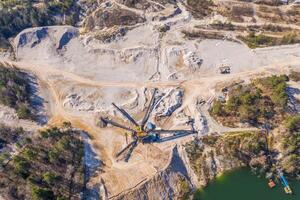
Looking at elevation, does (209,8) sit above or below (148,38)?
above

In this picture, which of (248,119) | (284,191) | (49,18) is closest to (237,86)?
(248,119)

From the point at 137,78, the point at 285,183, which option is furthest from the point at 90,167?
the point at 285,183

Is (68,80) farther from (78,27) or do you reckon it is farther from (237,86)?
(237,86)

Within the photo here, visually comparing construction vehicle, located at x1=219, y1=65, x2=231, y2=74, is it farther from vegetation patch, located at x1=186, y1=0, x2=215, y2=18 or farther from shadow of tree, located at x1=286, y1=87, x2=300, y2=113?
vegetation patch, located at x1=186, y1=0, x2=215, y2=18

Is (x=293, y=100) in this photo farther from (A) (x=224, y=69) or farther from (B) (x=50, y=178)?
(B) (x=50, y=178)

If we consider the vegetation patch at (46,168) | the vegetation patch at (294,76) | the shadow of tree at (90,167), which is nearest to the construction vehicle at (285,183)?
the vegetation patch at (294,76)

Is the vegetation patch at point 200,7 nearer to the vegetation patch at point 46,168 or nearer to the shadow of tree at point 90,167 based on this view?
the shadow of tree at point 90,167
